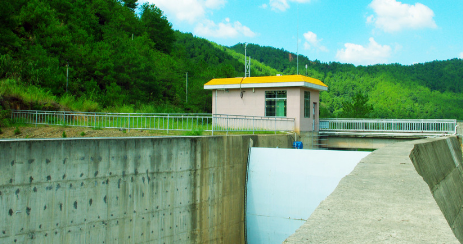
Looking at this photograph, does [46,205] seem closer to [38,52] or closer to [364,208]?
[364,208]

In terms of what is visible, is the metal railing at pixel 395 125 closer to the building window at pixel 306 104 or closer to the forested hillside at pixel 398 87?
the building window at pixel 306 104

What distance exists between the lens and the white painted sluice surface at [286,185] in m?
11.2

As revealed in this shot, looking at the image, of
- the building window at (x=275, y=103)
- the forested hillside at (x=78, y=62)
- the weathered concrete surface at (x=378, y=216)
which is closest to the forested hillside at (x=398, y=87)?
the forested hillside at (x=78, y=62)

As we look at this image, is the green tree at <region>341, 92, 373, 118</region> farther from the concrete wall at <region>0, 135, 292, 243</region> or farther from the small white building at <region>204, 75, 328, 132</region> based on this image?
the concrete wall at <region>0, 135, 292, 243</region>

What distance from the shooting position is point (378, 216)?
8.98 ft

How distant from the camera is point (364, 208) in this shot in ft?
9.61

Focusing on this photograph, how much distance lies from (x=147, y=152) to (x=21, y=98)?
36.7ft

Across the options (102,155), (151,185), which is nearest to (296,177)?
(151,185)

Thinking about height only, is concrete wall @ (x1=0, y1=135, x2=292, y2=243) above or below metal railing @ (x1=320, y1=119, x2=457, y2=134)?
below

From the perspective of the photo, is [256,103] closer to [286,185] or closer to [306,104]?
[306,104]

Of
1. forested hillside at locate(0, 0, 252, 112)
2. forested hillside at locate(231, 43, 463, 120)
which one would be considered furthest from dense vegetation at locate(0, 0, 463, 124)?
forested hillside at locate(231, 43, 463, 120)

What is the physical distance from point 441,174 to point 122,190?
7.94 m

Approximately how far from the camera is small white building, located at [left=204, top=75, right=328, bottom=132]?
1909 cm

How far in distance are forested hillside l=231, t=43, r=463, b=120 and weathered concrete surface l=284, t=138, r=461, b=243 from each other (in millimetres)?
70044
